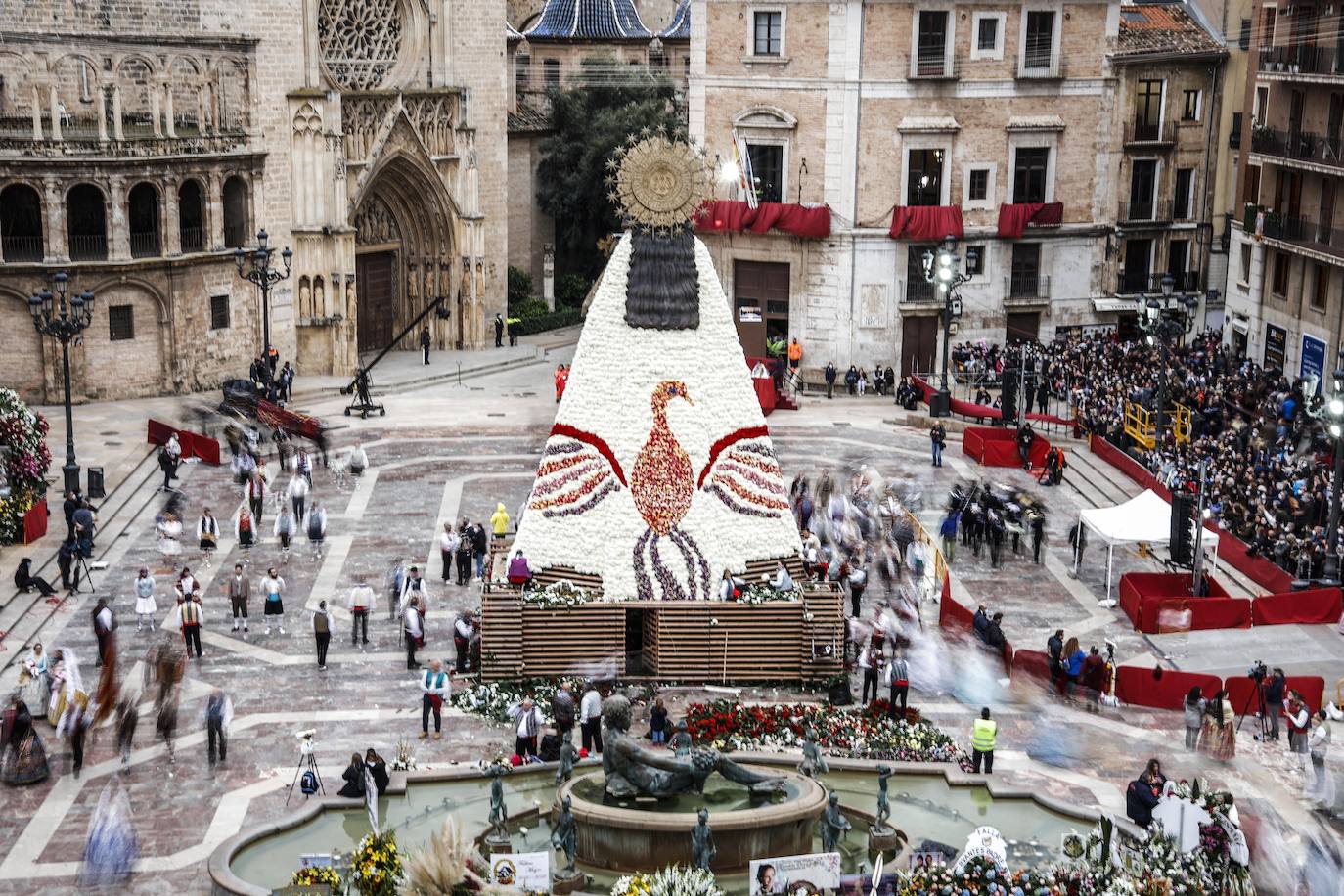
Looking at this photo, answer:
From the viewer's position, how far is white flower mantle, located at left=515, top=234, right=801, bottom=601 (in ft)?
99.5

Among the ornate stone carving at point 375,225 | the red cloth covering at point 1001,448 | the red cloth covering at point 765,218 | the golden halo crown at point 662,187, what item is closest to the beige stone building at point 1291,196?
the red cloth covering at point 1001,448

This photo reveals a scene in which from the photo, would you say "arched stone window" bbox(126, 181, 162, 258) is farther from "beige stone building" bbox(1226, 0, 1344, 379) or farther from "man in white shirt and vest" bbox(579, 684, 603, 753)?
"beige stone building" bbox(1226, 0, 1344, 379)

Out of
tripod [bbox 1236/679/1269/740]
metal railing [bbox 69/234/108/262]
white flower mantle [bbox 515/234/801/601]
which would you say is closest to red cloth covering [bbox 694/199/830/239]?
metal railing [bbox 69/234/108/262]

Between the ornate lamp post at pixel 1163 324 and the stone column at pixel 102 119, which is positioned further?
the stone column at pixel 102 119

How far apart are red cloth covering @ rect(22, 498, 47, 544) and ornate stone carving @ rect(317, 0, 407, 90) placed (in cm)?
2221

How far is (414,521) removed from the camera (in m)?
39.9

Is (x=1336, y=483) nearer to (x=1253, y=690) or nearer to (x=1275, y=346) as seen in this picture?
(x=1253, y=690)

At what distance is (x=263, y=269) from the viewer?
160 feet

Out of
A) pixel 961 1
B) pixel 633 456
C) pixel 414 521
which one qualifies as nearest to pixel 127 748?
pixel 633 456

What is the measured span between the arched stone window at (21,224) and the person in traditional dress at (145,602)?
2073 centimetres

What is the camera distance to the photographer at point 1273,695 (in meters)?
28.0

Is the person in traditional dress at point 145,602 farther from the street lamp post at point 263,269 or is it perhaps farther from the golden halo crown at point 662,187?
the street lamp post at point 263,269

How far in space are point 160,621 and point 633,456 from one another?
9007mm

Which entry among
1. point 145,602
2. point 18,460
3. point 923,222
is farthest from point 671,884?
point 923,222
